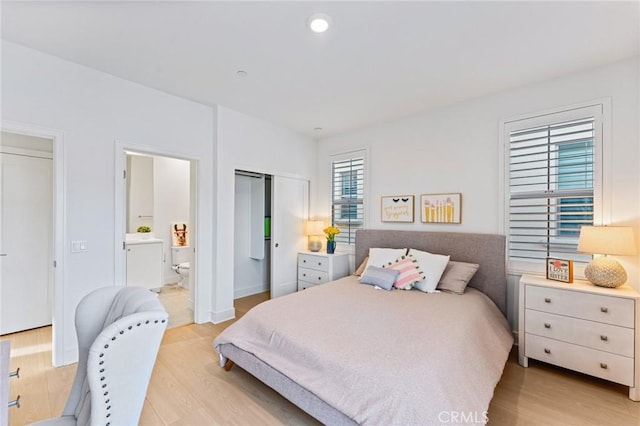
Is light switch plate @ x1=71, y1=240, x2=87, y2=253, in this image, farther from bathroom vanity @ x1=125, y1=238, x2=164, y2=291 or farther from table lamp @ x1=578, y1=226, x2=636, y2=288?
table lamp @ x1=578, y1=226, x2=636, y2=288

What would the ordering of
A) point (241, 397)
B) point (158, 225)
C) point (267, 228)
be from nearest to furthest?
point (241, 397)
point (267, 228)
point (158, 225)

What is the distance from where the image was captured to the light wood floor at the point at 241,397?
1.87 metres

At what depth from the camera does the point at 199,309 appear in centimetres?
346

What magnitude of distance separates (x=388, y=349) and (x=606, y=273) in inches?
78.7

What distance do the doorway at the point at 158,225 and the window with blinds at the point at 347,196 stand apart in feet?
7.61

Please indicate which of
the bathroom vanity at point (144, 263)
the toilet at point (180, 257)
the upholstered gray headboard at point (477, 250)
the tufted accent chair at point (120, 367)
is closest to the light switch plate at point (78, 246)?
the tufted accent chair at point (120, 367)

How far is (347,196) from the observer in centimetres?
445

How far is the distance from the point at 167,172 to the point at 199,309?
3029 millimetres

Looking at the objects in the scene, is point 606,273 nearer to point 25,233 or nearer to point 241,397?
point 241,397

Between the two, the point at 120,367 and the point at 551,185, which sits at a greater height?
the point at 551,185

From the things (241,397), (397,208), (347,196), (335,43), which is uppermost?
(335,43)

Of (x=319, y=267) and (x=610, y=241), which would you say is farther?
(x=319, y=267)

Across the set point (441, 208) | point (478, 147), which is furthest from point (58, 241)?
point (478, 147)

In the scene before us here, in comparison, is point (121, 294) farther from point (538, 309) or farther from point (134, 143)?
point (538, 309)
